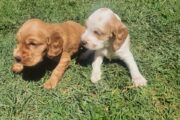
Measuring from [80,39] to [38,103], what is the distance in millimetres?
1024

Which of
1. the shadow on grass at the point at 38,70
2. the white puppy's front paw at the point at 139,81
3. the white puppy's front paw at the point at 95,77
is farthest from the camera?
the shadow on grass at the point at 38,70

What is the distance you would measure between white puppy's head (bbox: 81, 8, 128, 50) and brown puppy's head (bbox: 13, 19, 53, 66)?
0.53m

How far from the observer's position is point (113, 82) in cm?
590

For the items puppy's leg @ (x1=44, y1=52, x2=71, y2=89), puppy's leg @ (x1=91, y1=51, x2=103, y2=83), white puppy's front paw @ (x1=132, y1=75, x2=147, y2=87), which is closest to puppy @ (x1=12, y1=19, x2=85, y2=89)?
puppy's leg @ (x1=44, y1=52, x2=71, y2=89)

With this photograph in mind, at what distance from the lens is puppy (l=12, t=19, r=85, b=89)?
5.36 meters

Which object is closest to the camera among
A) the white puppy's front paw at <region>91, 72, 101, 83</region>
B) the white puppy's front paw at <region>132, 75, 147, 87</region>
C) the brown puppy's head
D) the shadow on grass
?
the brown puppy's head

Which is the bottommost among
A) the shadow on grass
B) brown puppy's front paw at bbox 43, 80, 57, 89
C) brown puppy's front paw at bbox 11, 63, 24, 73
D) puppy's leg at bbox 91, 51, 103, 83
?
the shadow on grass

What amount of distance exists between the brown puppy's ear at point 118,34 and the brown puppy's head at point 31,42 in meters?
0.84

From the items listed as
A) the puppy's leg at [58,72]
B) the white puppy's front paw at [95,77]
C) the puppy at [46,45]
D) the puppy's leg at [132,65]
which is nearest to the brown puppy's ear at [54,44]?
the puppy at [46,45]

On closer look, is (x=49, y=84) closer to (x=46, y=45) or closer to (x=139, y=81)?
(x=46, y=45)

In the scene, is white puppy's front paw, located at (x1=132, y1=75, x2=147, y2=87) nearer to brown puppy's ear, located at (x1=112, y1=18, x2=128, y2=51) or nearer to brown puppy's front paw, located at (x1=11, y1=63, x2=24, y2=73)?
brown puppy's ear, located at (x1=112, y1=18, x2=128, y2=51)

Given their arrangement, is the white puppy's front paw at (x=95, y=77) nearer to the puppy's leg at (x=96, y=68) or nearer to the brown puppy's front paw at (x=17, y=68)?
the puppy's leg at (x=96, y=68)

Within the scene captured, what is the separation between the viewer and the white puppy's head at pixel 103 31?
220 inches

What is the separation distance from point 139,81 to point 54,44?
1180 millimetres
